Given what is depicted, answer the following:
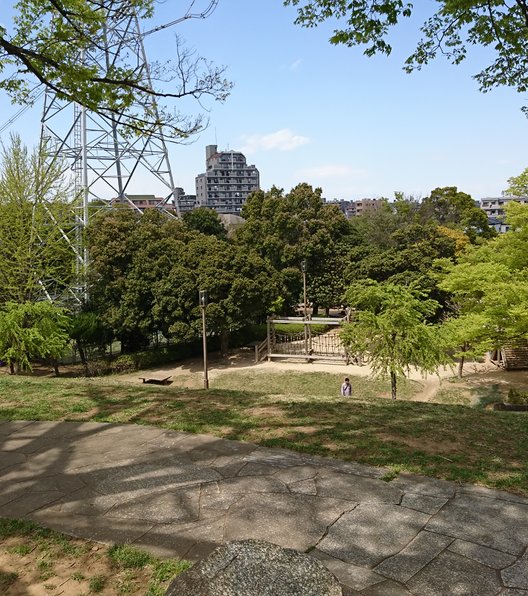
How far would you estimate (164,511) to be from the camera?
4.50 meters

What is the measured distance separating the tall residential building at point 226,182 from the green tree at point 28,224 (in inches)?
4096

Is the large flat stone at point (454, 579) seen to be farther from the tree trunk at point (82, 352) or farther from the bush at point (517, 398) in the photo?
the tree trunk at point (82, 352)

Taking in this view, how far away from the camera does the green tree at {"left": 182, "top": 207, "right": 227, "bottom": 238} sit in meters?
41.3

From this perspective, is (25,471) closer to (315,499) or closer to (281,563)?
(315,499)

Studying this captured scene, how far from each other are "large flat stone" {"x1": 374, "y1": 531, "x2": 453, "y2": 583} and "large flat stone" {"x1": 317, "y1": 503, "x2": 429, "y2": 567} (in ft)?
0.18

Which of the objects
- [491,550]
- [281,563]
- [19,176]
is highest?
[19,176]

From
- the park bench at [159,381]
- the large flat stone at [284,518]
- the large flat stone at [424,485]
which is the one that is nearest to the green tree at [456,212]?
the park bench at [159,381]

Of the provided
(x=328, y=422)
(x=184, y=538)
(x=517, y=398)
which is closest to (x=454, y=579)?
(x=184, y=538)

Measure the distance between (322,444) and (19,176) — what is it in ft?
67.2

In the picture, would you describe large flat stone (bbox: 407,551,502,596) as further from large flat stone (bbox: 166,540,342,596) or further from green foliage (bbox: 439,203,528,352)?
green foliage (bbox: 439,203,528,352)

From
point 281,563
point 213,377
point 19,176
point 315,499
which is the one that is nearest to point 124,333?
point 213,377

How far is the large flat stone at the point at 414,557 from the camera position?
3553 millimetres

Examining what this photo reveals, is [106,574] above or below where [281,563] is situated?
below

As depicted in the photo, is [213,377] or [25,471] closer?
[25,471]
